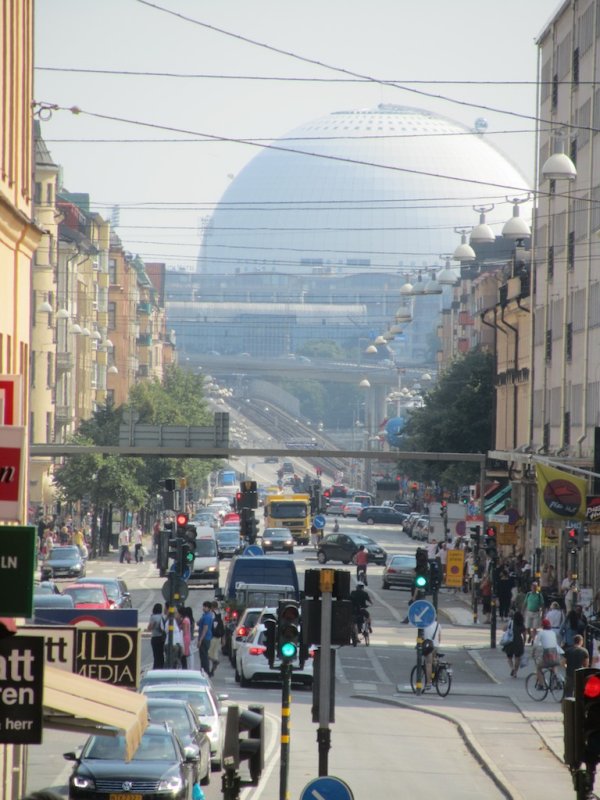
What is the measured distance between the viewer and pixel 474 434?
80750 millimetres

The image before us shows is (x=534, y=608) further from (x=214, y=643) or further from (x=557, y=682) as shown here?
(x=214, y=643)

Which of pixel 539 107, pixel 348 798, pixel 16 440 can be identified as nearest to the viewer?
pixel 16 440

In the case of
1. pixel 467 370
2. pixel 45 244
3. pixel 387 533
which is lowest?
pixel 387 533

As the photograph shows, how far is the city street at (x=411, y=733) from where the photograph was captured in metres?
23.0

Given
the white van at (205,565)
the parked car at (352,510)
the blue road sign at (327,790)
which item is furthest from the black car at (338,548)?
the blue road sign at (327,790)

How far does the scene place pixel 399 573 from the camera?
61.7m

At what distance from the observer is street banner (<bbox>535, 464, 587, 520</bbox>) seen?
140ft

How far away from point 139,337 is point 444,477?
60354 millimetres

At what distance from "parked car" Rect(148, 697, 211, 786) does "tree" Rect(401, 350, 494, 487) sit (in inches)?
2254

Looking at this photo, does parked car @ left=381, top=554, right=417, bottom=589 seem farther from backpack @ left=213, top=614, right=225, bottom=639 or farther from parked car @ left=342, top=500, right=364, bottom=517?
parked car @ left=342, top=500, right=364, bottom=517

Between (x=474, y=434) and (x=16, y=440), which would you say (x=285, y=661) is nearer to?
(x=16, y=440)

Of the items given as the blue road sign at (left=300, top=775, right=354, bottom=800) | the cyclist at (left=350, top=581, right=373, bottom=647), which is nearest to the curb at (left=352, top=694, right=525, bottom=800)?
the blue road sign at (left=300, top=775, right=354, bottom=800)

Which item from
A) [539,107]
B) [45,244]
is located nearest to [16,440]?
[539,107]

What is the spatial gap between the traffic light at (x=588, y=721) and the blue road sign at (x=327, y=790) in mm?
3851
